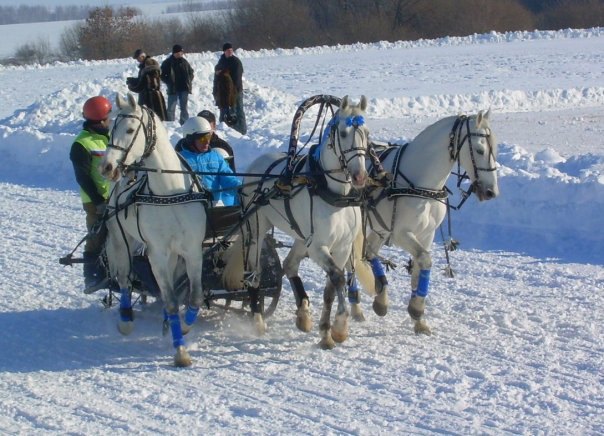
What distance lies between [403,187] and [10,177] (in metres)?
10.8

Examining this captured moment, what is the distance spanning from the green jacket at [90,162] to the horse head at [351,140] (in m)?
2.25

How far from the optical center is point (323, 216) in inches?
272

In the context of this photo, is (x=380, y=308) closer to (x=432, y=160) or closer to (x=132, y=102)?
(x=432, y=160)

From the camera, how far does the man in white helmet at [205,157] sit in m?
7.75

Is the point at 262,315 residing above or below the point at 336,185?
below

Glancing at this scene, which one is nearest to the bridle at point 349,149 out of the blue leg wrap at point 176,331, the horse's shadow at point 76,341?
the blue leg wrap at point 176,331

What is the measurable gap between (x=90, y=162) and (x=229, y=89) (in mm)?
10476

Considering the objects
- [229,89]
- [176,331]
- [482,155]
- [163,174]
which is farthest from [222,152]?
[229,89]

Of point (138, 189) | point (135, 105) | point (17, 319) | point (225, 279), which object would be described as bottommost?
point (17, 319)

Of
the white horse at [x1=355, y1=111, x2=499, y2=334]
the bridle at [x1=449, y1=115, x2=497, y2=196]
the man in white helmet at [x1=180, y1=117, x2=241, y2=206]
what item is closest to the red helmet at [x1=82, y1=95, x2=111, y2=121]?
the man in white helmet at [x1=180, y1=117, x2=241, y2=206]

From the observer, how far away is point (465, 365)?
6637 millimetres

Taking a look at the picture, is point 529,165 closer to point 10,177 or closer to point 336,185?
point 336,185

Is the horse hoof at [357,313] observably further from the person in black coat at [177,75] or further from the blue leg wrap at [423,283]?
the person in black coat at [177,75]

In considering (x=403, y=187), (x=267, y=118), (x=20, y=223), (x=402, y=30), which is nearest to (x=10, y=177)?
(x=20, y=223)
